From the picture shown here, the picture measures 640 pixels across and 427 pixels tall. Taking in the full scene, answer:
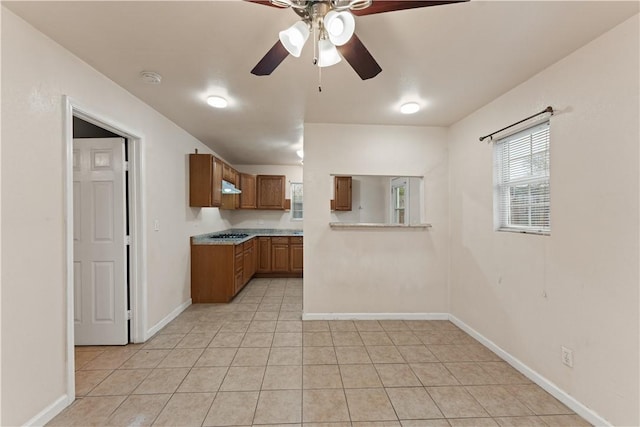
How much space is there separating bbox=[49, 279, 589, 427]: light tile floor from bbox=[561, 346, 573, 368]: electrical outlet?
29cm

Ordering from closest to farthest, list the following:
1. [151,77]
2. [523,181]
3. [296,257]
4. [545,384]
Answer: [545,384]
[151,77]
[523,181]
[296,257]

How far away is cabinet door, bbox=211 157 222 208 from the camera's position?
4.08 metres

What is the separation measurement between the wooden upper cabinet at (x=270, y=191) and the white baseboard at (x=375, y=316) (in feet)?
10.3

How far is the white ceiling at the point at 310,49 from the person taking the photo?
5.07 feet

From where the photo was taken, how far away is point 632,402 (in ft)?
5.17

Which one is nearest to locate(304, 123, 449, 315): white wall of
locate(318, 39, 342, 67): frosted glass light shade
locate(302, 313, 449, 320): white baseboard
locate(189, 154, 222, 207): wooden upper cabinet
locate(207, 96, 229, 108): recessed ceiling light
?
locate(302, 313, 449, 320): white baseboard

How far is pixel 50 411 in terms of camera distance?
5.86 feet

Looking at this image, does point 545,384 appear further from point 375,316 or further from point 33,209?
point 33,209

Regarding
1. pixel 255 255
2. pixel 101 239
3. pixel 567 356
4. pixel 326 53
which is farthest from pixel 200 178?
pixel 567 356

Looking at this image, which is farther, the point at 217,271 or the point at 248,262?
the point at 248,262

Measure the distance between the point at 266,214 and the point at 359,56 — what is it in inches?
201

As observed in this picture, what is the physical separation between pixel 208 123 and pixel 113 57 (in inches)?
58.0

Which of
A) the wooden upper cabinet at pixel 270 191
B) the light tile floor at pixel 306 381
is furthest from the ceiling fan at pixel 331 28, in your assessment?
the wooden upper cabinet at pixel 270 191

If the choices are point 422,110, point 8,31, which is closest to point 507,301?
point 422,110
